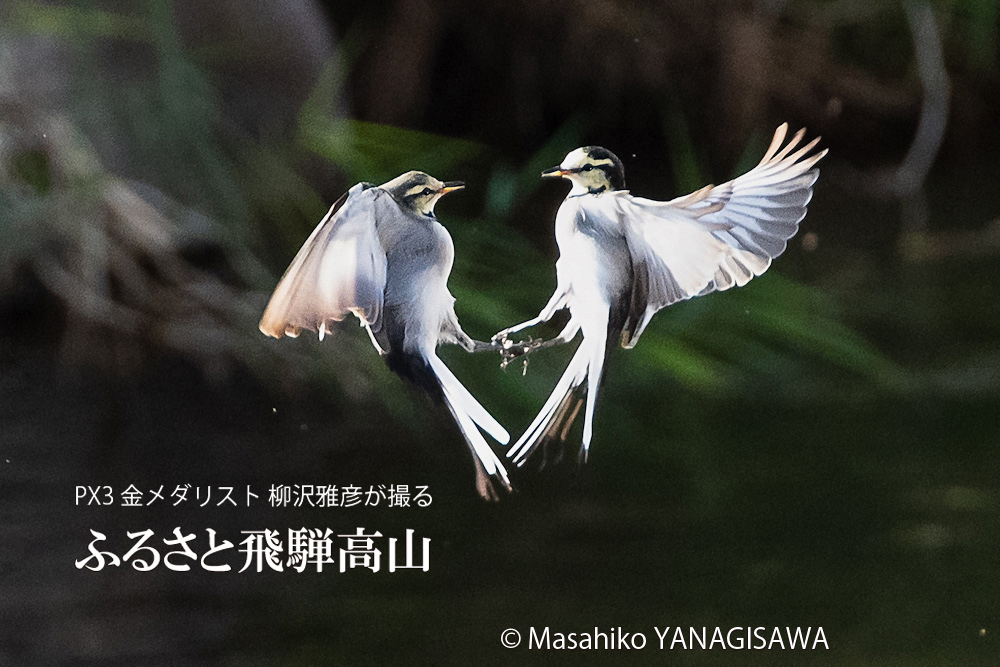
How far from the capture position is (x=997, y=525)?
5.00 feet

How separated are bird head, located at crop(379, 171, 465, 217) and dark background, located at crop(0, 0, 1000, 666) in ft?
Answer: 0.08

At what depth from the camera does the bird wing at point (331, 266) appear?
4.95 ft

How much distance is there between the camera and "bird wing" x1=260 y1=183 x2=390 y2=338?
4.95 ft

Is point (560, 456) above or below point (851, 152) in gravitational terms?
below

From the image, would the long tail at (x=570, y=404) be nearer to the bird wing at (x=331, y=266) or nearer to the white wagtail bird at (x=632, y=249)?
the white wagtail bird at (x=632, y=249)

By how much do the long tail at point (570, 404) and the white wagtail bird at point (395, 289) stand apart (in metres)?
0.05

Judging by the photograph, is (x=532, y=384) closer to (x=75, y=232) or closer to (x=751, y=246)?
(x=751, y=246)

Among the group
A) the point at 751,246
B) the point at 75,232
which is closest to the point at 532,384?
the point at 751,246

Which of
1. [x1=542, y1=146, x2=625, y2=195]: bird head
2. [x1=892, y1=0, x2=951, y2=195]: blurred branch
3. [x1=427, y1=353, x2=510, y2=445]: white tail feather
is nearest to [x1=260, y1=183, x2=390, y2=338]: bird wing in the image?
[x1=427, y1=353, x2=510, y2=445]: white tail feather

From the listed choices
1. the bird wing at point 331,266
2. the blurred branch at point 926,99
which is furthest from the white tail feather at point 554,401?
the blurred branch at point 926,99

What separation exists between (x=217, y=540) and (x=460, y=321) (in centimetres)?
60

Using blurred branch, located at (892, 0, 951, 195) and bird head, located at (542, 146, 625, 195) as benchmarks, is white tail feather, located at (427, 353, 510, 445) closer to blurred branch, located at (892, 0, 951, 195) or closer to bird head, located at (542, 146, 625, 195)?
bird head, located at (542, 146, 625, 195)

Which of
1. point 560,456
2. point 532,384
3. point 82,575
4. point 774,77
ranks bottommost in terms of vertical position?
point 82,575

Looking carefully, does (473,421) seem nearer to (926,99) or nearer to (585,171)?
(585,171)
